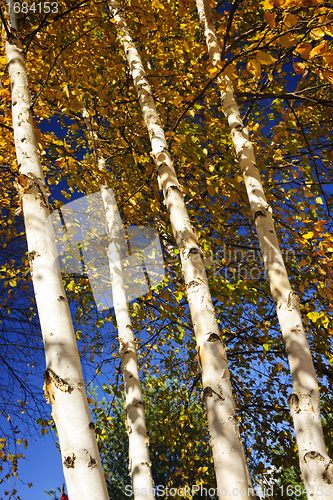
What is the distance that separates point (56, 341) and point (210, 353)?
3.12 ft

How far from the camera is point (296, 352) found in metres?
2.16

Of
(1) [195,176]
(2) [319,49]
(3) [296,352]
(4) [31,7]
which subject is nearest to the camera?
(3) [296,352]

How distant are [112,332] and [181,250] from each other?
5046mm

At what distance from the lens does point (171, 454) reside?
12.1 metres

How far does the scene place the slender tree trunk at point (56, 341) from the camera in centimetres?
141

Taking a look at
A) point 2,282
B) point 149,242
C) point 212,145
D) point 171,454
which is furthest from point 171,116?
point 171,454

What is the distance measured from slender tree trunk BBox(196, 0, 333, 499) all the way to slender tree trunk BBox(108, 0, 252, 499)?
0.54 meters

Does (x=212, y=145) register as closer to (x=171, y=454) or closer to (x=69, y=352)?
(x=69, y=352)

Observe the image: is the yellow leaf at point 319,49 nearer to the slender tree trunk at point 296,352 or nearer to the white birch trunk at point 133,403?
the slender tree trunk at point 296,352

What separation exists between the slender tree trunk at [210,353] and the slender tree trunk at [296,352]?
0.54m

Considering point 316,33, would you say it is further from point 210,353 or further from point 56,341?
point 56,341

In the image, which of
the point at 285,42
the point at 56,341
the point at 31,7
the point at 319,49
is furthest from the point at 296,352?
the point at 31,7

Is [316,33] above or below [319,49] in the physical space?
above

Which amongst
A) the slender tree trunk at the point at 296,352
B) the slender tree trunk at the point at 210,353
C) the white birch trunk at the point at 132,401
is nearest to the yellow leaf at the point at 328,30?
the slender tree trunk at the point at 296,352
